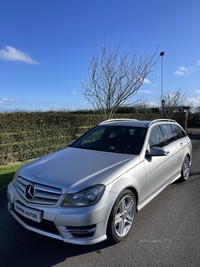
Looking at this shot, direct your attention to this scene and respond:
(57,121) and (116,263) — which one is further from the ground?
(57,121)

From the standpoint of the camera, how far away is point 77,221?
2.56 m

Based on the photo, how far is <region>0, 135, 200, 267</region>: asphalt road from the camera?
265cm

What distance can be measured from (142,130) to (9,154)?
5.38 m

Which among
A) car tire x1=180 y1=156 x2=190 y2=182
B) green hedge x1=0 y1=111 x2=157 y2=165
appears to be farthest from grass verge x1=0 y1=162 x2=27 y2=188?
car tire x1=180 y1=156 x2=190 y2=182

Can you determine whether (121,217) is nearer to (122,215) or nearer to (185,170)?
(122,215)

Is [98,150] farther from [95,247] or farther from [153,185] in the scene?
[95,247]

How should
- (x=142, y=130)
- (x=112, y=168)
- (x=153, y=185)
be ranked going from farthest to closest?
(x=142, y=130) → (x=153, y=185) → (x=112, y=168)

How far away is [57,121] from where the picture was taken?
9656 mm

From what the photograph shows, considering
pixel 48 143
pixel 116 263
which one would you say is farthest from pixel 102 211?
pixel 48 143

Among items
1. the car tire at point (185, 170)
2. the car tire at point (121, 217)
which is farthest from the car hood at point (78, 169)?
the car tire at point (185, 170)

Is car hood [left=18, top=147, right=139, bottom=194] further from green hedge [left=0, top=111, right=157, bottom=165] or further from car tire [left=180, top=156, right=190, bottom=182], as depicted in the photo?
green hedge [left=0, top=111, right=157, bottom=165]

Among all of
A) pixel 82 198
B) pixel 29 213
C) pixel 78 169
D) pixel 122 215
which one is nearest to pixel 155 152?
pixel 122 215

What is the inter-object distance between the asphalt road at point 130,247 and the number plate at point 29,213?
0.46m

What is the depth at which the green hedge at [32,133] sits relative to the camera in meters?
7.75
